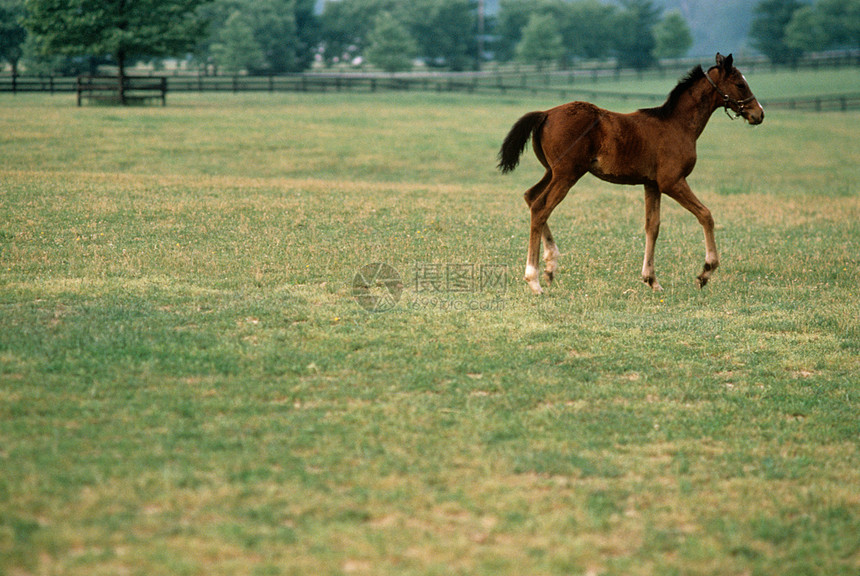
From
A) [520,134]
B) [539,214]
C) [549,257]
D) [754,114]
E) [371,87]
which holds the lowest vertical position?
[549,257]

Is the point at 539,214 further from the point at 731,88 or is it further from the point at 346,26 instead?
the point at 346,26

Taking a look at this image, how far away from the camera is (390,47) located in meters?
101

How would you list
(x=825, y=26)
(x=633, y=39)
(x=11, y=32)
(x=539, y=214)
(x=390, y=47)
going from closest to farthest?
(x=539, y=214), (x=11, y=32), (x=390, y=47), (x=825, y=26), (x=633, y=39)

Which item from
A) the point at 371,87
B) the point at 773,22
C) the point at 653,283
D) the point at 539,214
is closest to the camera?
the point at 539,214

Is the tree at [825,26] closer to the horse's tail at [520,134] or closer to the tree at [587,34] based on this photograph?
the tree at [587,34]

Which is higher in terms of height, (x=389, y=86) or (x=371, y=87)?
(x=389, y=86)

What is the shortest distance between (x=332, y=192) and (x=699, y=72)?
30.4 feet

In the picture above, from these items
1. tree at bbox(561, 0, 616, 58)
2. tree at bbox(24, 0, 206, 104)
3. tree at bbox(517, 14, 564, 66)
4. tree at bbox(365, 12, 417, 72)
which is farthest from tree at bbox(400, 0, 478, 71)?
tree at bbox(24, 0, 206, 104)

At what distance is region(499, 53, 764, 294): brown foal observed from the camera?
11156 millimetres

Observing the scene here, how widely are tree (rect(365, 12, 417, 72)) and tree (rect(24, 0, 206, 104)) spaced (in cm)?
5582

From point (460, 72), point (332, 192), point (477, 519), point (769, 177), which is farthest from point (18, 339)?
point (460, 72)

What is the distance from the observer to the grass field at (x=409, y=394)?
200 inches

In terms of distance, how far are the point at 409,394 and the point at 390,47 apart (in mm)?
97838

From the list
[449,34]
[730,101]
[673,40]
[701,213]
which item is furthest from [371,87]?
[673,40]
